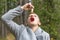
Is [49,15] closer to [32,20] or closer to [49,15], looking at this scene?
[49,15]

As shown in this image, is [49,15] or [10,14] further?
[49,15]

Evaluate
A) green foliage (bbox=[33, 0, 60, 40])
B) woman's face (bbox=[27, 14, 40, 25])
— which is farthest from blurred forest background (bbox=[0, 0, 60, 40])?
woman's face (bbox=[27, 14, 40, 25])

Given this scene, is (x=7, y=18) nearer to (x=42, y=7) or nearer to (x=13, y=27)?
(x=13, y=27)

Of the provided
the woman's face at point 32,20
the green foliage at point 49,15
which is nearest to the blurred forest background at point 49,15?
the green foliage at point 49,15

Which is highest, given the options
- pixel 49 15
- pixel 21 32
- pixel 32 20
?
pixel 32 20

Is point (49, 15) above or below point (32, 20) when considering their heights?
below

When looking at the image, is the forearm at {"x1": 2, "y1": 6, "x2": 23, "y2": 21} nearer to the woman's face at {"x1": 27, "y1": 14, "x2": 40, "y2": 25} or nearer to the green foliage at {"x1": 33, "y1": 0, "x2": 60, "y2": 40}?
the woman's face at {"x1": 27, "y1": 14, "x2": 40, "y2": 25}

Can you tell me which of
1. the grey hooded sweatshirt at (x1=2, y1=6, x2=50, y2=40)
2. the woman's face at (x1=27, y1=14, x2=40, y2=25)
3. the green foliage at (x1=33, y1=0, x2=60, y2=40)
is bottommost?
the green foliage at (x1=33, y1=0, x2=60, y2=40)

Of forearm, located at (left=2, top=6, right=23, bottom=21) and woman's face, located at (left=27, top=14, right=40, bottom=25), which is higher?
forearm, located at (left=2, top=6, right=23, bottom=21)

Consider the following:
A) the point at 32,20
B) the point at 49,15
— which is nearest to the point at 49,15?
the point at 49,15

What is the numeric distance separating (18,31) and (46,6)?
19.3ft

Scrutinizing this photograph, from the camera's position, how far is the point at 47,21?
8648 mm

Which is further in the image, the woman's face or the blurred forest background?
the blurred forest background

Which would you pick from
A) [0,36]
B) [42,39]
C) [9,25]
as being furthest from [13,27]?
[0,36]
